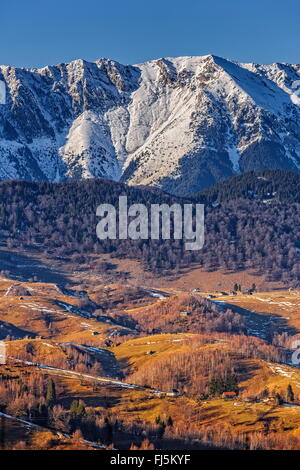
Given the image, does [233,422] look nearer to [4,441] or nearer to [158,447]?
[158,447]

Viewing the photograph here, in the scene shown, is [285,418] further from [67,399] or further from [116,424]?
[67,399]

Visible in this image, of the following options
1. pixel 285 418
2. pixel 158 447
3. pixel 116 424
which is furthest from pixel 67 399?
pixel 285 418

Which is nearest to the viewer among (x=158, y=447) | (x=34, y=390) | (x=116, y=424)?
(x=158, y=447)

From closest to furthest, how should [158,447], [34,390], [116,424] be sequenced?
[158,447]
[116,424]
[34,390]
